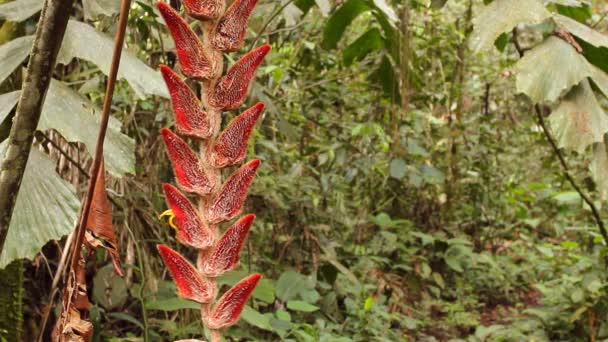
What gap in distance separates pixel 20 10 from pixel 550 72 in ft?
2.96

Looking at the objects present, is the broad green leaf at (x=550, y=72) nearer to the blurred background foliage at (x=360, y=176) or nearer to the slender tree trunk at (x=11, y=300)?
the blurred background foliage at (x=360, y=176)

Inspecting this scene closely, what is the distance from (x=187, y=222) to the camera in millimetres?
382

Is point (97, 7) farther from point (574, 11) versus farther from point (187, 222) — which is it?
Answer: point (574, 11)

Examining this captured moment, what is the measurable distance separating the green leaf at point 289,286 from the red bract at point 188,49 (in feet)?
6.66

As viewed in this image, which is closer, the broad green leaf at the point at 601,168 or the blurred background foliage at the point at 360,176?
the blurred background foliage at the point at 360,176

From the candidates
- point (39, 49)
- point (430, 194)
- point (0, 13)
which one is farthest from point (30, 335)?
point (430, 194)

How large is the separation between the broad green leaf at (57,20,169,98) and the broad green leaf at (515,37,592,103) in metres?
0.66

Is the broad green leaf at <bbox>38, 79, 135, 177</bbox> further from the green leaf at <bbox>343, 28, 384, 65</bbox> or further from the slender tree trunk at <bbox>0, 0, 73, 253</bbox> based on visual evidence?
the green leaf at <bbox>343, 28, 384, 65</bbox>

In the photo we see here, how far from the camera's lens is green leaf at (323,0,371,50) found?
1.80 m

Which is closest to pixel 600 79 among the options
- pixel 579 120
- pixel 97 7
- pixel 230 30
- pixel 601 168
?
pixel 579 120

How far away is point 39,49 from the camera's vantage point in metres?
0.45

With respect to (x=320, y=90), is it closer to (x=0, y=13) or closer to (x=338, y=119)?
(x=338, y=119)

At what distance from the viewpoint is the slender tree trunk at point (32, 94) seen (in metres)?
0.45

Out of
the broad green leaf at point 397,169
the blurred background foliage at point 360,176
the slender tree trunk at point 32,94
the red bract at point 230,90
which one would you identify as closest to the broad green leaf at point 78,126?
the blurred background foliage at point 360,176
